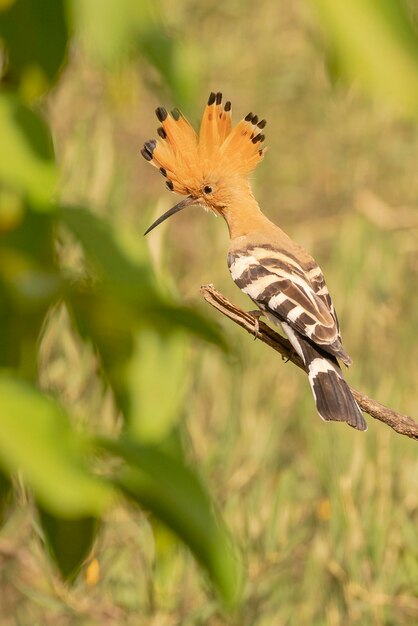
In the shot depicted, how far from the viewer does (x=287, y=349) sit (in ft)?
6.57

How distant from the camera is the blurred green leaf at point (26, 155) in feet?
2.14

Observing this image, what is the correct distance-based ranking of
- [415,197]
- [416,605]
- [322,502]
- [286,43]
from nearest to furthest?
[416,605] < [322,502] < [415,197] < [286,43]

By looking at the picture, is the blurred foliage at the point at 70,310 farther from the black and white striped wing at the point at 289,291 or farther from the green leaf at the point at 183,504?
the black and white striped wing at the point at 289,291

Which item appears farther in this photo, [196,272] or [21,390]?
[196,272]

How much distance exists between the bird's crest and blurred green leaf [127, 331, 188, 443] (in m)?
0.87

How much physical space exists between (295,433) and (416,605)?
853 mm

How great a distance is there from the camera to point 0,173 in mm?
653

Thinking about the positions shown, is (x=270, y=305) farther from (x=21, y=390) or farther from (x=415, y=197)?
(x=415, y=197)

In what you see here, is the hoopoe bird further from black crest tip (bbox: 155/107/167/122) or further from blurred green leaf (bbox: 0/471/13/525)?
blurred green leaf (bbox: 0/471/13/525)

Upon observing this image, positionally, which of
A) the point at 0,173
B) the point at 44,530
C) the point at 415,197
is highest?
the point at 415,197

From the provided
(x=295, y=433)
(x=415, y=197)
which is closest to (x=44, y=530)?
(x=295, y=433)

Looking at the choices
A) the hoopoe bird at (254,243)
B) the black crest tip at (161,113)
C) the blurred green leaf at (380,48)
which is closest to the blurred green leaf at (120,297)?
the blurred green leaf at (380,48)

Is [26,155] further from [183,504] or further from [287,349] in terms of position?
[287,349]

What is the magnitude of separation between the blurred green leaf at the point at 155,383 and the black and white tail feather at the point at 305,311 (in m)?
0.91
